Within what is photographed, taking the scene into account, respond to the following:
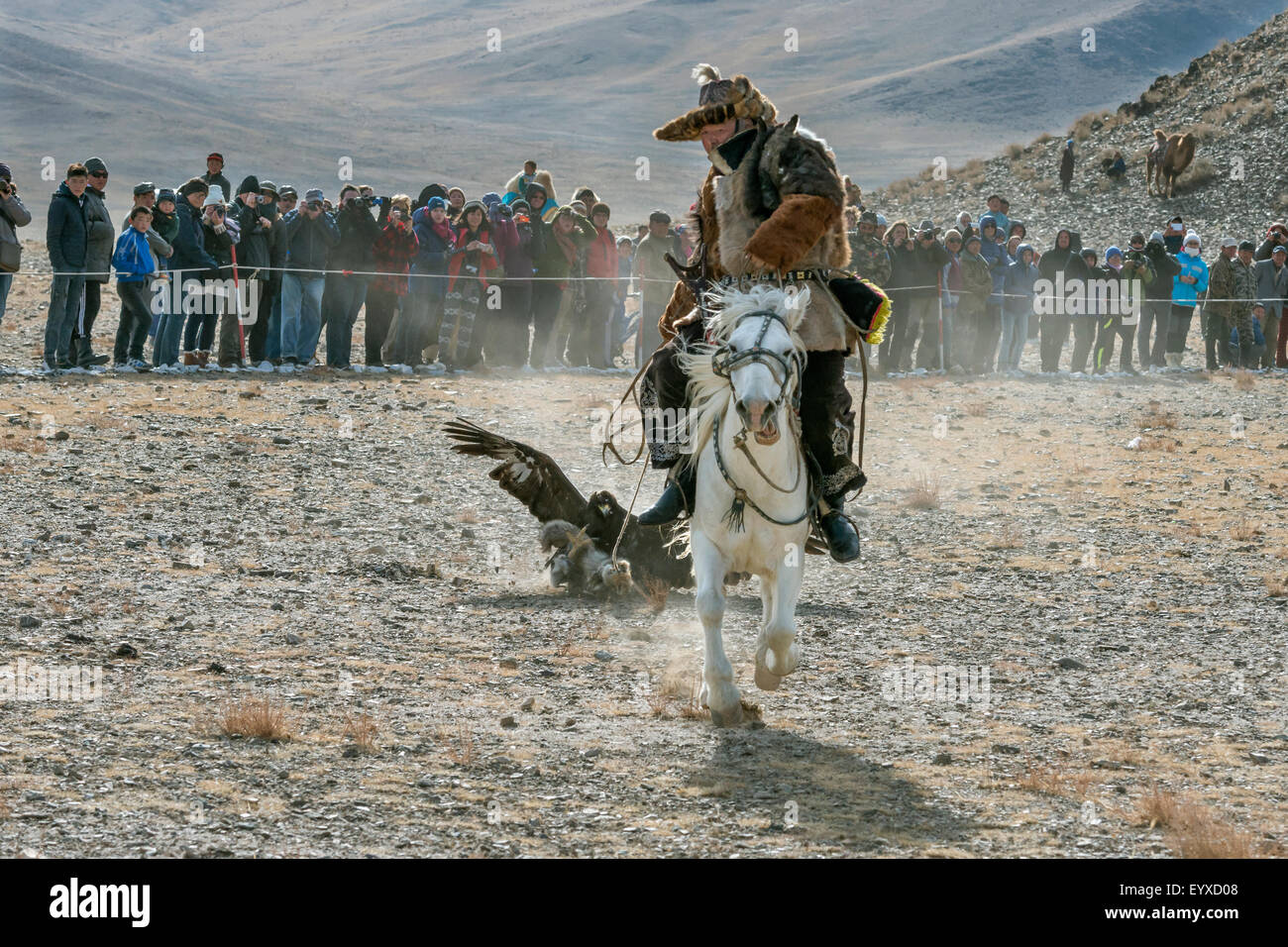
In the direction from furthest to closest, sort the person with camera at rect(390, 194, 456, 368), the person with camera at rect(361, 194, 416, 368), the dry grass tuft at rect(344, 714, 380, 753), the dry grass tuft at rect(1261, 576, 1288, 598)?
the person with camera at rect(390, 194, 456, 368) → the person with camera at rect(361, 194, 416, 368) → the dry grass tuft at rect(1261, 576, 1288, 598) → the dry grass tuft at rect(344, 714, 380, 753)

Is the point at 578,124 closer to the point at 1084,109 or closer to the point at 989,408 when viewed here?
the point at 1084,109

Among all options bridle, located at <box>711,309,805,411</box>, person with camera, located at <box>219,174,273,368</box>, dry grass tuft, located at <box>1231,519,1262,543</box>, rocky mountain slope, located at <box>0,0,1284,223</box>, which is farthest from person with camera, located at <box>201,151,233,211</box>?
rocky mountain slope, located at <box>0,0,1284,223</box>

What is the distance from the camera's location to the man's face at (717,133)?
8.41 meters

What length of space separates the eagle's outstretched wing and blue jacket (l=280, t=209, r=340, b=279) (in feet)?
30.0

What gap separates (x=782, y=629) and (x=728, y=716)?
51 cm

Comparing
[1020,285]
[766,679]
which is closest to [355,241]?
[1020,285]

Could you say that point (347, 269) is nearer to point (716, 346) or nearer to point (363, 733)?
point (716, 346)

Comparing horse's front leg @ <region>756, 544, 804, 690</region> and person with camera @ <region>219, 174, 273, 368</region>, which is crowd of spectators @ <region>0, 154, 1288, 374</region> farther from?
horse's front leg @ <region>756, 544, 804, 690</region>

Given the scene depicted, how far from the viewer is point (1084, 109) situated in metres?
121

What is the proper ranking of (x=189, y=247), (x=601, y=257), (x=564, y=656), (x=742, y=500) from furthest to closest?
(x=601, y=257) → (x=189, y=247) → (x=564, y=656) → (x=742, y=500)

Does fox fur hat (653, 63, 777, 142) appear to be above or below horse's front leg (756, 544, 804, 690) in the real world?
above

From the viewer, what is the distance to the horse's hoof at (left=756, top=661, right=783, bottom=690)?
26.6ft

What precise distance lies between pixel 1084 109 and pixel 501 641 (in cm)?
11879

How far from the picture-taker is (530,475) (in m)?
11.5
